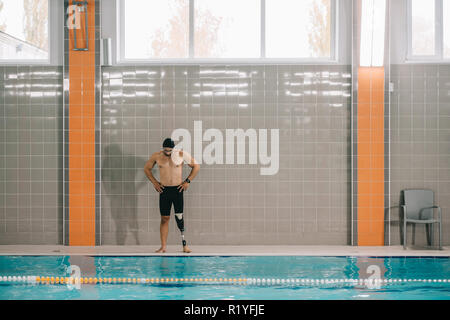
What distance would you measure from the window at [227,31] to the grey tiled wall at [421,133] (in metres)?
1.30

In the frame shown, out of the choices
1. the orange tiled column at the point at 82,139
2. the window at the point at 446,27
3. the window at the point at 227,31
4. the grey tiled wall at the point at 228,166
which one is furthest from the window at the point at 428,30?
the orange tiled column at the point at 82,139

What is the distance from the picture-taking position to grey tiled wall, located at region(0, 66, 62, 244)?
7629 mm

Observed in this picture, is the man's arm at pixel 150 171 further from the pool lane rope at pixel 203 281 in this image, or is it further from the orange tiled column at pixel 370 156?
the orange tiled column at pixel 370 156

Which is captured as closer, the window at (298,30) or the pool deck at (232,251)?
the pool deck at (232,251)

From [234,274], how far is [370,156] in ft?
10.3

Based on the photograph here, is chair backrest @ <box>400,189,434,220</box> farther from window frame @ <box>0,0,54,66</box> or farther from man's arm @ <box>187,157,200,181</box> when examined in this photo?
window frame @ <box>0,0,54,66</box>

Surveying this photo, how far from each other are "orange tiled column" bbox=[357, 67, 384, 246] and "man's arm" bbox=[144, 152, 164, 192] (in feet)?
9.65

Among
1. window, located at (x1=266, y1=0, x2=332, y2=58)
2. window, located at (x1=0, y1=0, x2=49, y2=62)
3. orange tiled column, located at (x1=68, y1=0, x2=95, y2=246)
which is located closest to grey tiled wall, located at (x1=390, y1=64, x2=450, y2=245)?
window, located at (x1=266, y1=0, x2=332, y2=58)

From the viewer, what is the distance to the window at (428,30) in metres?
7.64

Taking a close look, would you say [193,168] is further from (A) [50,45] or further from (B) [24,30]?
(B) [24,30]

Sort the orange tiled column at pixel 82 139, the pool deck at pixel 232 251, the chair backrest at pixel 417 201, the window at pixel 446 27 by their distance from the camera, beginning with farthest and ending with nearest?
1. the window at pixel 446 27
2. the orange tiled column at pixel 82 139
3. the chair backrest at pixel 417 201
4. the pool deck at pixel 232 251

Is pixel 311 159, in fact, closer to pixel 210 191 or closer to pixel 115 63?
pixel 210 191

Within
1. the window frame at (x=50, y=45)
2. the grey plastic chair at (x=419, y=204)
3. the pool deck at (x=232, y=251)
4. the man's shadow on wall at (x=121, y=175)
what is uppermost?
the window frame at (x=50, y=45)
